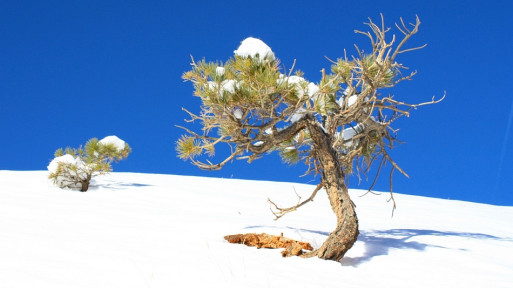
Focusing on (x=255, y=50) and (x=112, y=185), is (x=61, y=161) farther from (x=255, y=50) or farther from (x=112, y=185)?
(x=255, y=50)

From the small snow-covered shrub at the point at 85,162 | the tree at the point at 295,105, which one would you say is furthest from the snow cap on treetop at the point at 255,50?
the small snow-covered shrub at the point at 85,162

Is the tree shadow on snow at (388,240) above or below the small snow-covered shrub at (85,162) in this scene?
below

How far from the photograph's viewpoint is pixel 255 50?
13.3ft

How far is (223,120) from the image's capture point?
417cm

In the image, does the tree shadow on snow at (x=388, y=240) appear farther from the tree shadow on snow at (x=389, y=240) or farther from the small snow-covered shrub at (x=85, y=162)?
the small snow-covered shrub at (x=85, y=162)

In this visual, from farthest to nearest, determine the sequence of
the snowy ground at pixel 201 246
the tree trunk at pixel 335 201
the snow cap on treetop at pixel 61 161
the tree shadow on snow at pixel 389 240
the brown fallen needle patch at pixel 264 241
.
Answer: the snow cap on treetop at pixel 61 161, the brown fallen needle patch at pixel 264 241, the tree shadow on snow at pixel 389 240, the tree trunk at pixel 335 201, the snowy ground at pixel 201 246

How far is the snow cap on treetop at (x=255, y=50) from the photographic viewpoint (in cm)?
403

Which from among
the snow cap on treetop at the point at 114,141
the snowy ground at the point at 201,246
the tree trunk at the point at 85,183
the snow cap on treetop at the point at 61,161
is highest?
the snow cap on treetop at the point at 114,141

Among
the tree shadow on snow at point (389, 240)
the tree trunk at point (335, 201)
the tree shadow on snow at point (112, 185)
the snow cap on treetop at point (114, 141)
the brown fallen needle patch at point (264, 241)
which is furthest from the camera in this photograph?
the snow cap on treetop at point (114, 141)

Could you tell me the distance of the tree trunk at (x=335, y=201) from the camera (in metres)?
3.79

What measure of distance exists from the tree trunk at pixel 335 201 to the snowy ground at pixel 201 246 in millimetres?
188

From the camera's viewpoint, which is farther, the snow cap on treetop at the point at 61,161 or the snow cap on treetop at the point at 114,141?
the snow cap on treetop at the point at 114,141

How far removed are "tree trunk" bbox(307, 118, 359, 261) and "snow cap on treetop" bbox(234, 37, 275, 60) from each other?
2.47ft

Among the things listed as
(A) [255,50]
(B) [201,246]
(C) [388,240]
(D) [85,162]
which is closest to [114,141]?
(D) [85,162]
